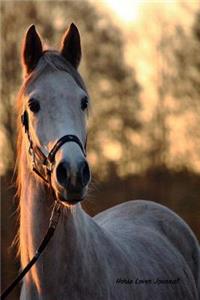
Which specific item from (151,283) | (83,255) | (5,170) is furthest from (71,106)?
(5,170)

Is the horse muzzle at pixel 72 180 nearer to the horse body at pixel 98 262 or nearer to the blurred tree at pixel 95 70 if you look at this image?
the horse body at pixel 98 262

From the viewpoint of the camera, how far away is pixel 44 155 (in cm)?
393

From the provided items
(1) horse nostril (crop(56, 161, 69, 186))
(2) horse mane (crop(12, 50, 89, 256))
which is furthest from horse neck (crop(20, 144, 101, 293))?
(1) horse nostril (crop(56, 161, 69, 186))

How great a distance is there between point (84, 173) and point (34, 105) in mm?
624

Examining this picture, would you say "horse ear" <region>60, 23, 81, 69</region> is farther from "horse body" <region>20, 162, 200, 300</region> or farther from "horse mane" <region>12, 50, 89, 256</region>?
"horse body" <region>20, 162, 200, 300</region>

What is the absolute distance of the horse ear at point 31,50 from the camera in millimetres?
4324

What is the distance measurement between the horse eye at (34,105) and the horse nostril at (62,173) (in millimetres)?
494

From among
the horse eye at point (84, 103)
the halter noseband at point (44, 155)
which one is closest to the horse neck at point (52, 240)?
the halter noseband at point (44, 155)

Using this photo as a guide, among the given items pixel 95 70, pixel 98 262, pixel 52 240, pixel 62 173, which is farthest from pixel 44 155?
pixel 95 70

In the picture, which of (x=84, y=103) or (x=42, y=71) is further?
(x=42, y=71)

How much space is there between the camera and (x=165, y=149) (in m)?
14.7

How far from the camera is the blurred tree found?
11.5 m

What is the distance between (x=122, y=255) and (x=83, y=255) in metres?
0.60

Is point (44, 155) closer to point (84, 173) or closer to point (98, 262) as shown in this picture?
point (84, 173)
